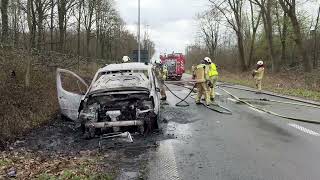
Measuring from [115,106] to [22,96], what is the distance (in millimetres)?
3912

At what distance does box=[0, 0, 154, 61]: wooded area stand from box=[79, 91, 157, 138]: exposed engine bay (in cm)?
556

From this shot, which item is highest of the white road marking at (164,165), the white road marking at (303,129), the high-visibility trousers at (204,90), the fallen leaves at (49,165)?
the high-visibility trousers at (204,90)

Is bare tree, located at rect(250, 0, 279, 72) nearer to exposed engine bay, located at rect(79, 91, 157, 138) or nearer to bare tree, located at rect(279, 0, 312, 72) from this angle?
bare tree, located at rect(279, 0, 312, 72)

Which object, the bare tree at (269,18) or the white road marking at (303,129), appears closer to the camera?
the white road marking at (303,129)

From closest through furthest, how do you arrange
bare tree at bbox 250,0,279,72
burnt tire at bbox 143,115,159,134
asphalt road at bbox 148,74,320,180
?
asphalt road at bbox 148,74,320,180, burnt tire at bbox 143,115,159,134, bare tree at bbox 250,0,279,72

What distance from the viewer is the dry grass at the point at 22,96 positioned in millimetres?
11383

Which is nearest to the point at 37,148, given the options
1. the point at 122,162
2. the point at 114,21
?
the point at 122,162

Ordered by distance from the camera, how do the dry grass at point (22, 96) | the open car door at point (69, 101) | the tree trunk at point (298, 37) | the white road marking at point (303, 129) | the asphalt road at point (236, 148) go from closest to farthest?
the asphalt road at point (236, 148), the white road marking at point (303, 129), the dry grass at point (22, 96), the open car door at point (69, 101), the tree trunk at point (298, 37)

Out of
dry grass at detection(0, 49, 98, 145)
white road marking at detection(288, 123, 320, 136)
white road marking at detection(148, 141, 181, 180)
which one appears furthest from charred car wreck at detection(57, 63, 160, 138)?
white road marking at detection(288, 123, 320, 136)

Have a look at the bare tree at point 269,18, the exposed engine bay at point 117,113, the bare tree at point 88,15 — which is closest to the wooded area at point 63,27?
the bare tree at point 88,15

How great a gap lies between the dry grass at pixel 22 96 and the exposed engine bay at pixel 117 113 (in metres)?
1.64

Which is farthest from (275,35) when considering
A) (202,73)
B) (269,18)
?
(202,73)

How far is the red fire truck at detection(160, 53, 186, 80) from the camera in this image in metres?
45.5

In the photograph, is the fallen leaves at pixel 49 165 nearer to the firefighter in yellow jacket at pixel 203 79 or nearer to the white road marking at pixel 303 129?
the white road marking at pixel 303 129
